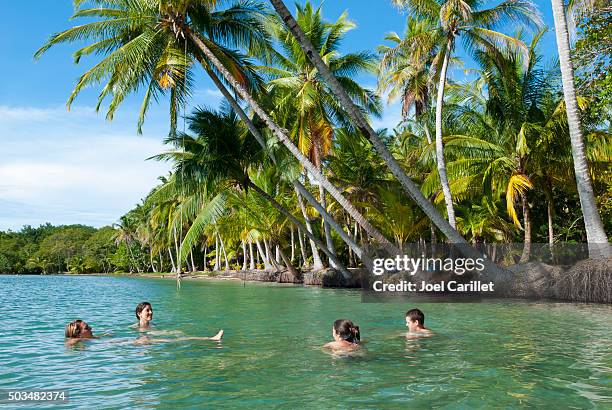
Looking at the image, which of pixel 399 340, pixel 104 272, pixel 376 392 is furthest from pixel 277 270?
pixel 104 272

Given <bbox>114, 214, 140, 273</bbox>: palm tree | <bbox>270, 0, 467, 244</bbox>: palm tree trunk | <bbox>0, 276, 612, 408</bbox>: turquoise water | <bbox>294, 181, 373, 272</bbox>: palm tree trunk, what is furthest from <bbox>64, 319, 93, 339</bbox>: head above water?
<bbox>114, 214, 140, 273</bbox>: palm tree

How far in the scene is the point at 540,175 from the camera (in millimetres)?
24406

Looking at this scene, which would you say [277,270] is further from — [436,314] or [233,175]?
[436,314]

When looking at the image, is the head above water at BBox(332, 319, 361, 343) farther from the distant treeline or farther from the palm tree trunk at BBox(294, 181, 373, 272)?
the distant treeline

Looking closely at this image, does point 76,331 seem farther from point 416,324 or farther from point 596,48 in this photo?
point 596,48

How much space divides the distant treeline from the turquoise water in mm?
74263

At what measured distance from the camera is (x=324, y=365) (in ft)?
25.2

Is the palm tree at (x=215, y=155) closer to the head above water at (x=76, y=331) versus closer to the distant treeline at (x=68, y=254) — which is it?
the head above water at (x=76, y=331)

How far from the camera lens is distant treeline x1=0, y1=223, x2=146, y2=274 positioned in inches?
3420

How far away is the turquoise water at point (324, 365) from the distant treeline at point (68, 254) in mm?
74263

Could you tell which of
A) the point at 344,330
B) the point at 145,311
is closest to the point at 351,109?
the point at 145,311

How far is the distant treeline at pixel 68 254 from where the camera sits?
285ft

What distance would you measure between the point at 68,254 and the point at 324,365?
3743 inches

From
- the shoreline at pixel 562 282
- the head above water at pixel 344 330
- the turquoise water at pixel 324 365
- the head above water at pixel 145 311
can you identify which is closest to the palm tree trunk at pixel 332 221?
the shoreline at pixel 562 282
